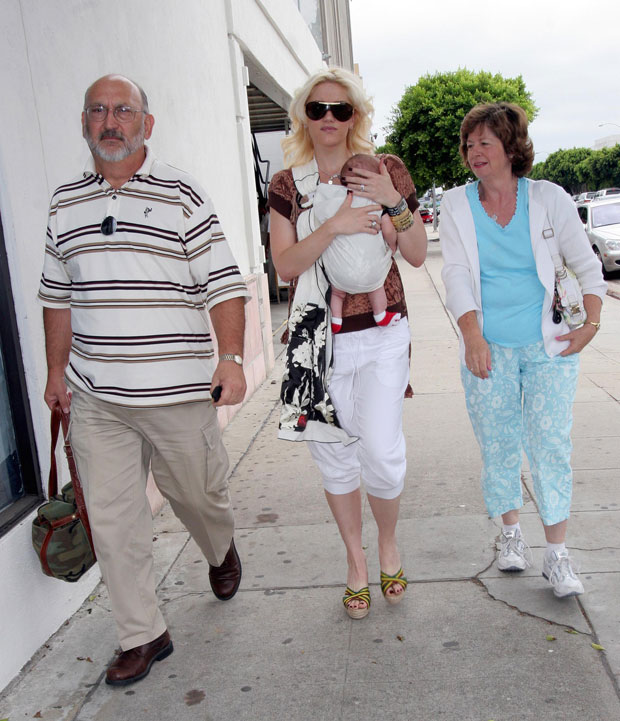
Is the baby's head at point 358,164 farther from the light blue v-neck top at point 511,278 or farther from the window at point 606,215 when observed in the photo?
the window at point 606,215

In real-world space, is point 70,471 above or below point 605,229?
below

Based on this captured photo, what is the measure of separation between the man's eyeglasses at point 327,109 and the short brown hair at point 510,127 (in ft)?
1.79

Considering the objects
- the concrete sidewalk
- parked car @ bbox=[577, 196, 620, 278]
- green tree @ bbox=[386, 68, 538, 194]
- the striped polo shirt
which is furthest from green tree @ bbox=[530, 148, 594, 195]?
the striped polo shirt

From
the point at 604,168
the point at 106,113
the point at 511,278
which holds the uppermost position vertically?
the point at 604,168

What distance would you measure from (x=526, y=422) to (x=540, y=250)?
0.71m

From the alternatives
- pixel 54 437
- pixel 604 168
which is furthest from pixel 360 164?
pixel 604 168

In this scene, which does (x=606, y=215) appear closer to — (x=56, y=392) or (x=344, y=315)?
(x=344, y=315)

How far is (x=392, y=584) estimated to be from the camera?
325 cm

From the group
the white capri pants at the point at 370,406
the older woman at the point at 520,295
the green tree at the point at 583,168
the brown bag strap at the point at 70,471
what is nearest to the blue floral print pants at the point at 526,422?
the older woman at the point at 520,295

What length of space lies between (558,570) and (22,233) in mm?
2510

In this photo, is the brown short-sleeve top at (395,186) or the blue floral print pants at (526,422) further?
the blue floral print pants at (526,422)

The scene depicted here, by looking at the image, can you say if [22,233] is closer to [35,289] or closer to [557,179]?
[35,289]

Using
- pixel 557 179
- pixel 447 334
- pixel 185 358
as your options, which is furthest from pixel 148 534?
pixel 557 179

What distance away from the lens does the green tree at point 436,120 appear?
104ft
